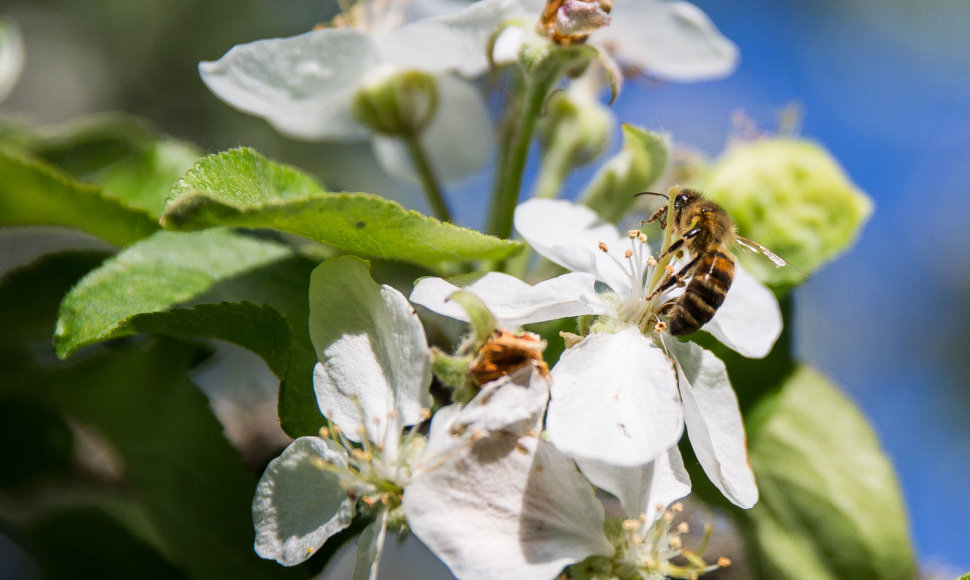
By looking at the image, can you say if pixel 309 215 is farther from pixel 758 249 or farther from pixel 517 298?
pixel 758 249

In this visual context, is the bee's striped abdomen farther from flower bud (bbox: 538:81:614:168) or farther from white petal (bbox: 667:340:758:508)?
flower bud (bbox: 538:81:614:168)

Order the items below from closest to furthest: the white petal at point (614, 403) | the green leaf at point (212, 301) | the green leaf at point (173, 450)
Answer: the white petal at point (614, 403) → the green leaf at point (212, 301) → the green leaf at point (173, 450)

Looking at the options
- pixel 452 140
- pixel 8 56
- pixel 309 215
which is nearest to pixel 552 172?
pixel 452 140

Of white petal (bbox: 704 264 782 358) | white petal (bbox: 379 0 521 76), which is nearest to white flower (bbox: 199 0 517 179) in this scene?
white petal (bbox: 379 0 521 76)

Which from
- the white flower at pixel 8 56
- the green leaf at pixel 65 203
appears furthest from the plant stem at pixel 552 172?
the white flower at pixel 8 56

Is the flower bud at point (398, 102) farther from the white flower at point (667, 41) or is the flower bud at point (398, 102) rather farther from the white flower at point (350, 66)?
the white flower at point (667, 41)

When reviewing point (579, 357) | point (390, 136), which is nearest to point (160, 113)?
point (390, 136)

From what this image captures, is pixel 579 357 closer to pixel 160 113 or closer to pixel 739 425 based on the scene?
pixel 739 425
